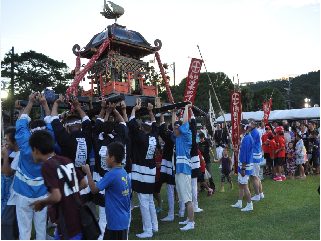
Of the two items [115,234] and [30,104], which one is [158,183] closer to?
[115,234]

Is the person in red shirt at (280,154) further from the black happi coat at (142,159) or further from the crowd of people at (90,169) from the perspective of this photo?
the black happi coat at (142,159)

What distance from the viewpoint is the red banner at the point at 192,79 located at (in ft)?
25.3

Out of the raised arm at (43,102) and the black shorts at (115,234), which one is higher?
the raised arm at (43,102)

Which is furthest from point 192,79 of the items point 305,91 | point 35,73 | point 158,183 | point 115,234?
point 305,91

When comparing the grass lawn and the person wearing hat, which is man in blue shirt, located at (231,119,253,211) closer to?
the grass lawn

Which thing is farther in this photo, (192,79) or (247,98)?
(247,98)

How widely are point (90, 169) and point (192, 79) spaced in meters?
4.14

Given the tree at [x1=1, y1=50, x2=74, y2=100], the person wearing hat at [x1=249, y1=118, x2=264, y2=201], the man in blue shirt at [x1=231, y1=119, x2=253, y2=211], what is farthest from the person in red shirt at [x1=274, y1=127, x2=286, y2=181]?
the tree at [x1=1, y1=50, x2=74, y2=100]

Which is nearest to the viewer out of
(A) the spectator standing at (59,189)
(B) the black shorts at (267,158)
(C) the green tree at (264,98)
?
(A) the spectator standing at (59,189)

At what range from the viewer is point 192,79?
25.5 feet

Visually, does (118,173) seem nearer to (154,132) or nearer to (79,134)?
(79,134)

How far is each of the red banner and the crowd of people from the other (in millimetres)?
1794

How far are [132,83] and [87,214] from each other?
7.66 meters

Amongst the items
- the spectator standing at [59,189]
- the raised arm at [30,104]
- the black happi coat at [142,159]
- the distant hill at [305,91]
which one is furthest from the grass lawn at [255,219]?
the distant hill at [305,91]
